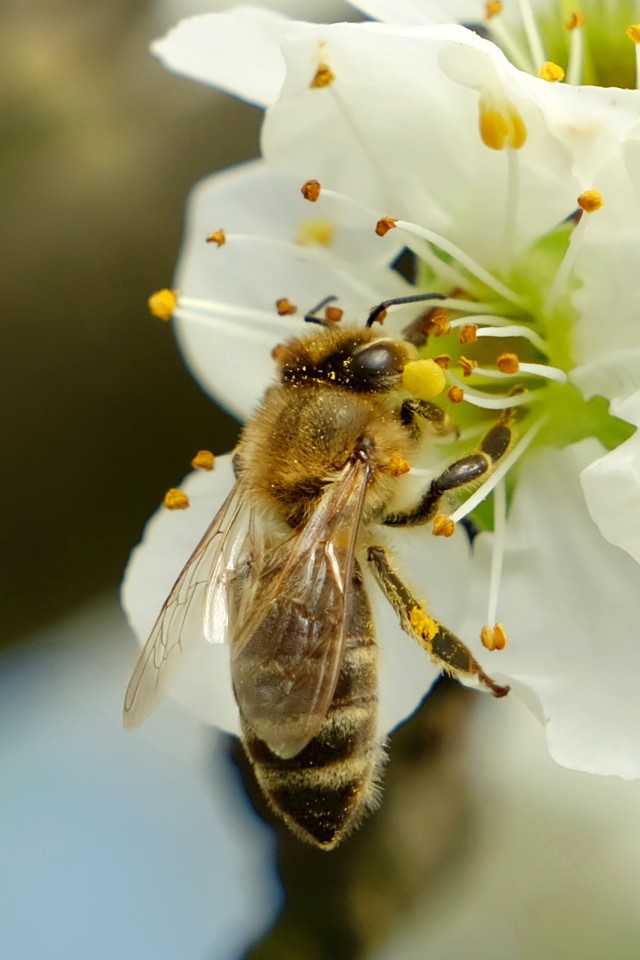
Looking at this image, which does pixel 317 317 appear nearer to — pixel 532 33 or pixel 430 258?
pixel 430 258

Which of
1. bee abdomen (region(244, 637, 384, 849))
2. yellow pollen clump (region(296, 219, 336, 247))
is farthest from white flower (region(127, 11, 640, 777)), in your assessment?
bee abdomen (region(244, 637, 384, 849))

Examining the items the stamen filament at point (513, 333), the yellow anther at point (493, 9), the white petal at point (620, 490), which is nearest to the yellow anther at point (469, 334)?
the stamen filament at point (513, 333)

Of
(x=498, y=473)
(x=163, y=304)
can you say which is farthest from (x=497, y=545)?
(x=163, y=304)

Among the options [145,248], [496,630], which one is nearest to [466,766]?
[496,630]

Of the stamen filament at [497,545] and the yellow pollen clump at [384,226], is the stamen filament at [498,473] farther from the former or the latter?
the yellow pollen clump at [384,226]

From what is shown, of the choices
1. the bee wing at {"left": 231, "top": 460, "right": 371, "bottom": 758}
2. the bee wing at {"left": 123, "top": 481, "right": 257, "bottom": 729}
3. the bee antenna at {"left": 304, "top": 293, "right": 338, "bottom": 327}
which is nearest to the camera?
the bee wing at {"left": 231, "top": 460, "right": 371, "bottom": 758}

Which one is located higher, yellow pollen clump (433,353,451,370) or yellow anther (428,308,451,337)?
yellow anther (428,308,451,337)

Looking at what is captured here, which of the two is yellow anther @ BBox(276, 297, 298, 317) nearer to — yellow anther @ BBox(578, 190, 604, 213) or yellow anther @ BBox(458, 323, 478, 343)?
yellow anther @ BBox(458, 323, 478, 343)
